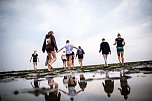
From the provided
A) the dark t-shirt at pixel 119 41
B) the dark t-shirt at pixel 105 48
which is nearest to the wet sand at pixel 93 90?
the dark t-shirt at pixel 119 41

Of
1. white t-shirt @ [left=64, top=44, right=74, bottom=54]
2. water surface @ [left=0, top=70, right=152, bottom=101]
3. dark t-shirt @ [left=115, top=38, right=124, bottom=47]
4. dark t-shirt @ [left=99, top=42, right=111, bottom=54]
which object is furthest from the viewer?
dark t-shirt @ [left=99, top=42, right=111, bottom=54]

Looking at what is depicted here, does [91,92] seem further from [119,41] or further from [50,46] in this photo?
[119,41]

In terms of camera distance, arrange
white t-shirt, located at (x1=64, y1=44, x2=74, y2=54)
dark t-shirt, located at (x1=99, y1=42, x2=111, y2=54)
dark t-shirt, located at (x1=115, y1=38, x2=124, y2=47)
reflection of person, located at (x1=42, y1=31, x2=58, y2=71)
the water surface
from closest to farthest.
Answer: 1. the water surface
2. reflection of person, located at (x1=42, y1=31, x2=58, y2=71)
3. white t-shirt, located at (x1=64, y1=44, x2=74, y2=54)
4. dark t-shirt, located at (x1=115, y1=38, x2=124, y2=47)
5. dark t-shirt, located at (x1=99, y1=42, x2=111, y2=54)

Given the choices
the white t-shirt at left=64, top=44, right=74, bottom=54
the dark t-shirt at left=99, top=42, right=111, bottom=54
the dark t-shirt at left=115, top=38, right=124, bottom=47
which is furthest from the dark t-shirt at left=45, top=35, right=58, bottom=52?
the dark t-shirt at left=115, top=38, right=124, bottom=47

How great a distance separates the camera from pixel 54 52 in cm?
1070

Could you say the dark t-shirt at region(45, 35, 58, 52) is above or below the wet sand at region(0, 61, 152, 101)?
above

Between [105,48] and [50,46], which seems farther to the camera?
[105,48]

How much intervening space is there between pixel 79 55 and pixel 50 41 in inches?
232

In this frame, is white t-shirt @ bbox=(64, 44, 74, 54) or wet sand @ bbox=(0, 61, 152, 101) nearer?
wet sand @ bbox=(0, 61, 152, 101)

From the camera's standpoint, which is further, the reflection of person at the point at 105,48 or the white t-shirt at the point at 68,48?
the reflection of person at the point at 105,48

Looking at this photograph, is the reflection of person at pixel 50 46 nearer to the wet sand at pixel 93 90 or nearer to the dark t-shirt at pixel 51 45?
the dark t-shirt at pixel 51 45

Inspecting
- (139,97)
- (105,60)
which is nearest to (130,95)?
(139,97)

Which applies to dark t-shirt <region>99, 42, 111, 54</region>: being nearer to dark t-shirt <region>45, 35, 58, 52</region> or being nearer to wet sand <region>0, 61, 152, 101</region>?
dark t-shirt <region>45, 35, 58, 52</region>

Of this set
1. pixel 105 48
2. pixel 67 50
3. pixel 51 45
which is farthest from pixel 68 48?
pixel 105 48
